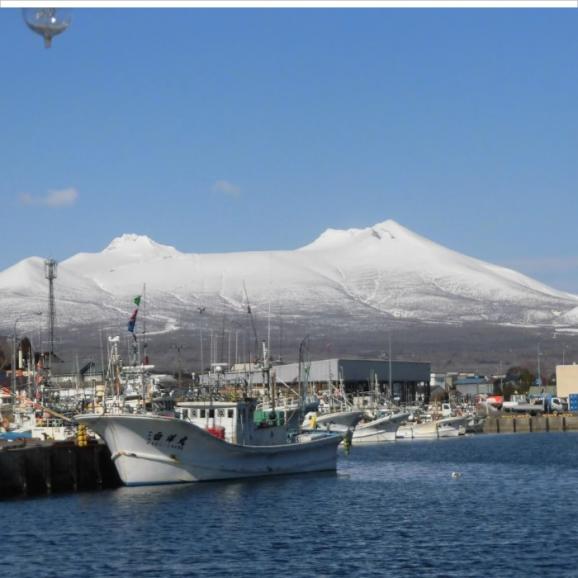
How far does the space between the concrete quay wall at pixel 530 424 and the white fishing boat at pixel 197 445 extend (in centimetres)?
6205

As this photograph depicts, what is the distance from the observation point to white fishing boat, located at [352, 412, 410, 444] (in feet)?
328

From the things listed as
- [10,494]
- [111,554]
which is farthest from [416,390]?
[111,554]

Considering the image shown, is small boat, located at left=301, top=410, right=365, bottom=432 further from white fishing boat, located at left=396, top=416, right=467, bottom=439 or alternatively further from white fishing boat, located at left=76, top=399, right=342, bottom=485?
white fishing boat, located at left=76, top=399, right=342, bottom=485

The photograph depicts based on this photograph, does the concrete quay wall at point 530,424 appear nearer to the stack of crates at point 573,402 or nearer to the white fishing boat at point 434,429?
the white fishing boat at point 434,429

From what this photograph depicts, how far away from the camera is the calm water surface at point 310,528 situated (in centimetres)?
3378

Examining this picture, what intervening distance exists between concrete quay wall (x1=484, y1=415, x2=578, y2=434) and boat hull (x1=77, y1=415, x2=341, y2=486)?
66497mm

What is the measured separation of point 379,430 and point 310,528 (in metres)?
61.3

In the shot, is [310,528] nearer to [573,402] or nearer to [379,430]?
[379,430]

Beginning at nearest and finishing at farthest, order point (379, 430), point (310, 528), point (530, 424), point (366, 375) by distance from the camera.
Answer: point (310, 528)
point (379, 430)
point (530, 424)
point (366, 375)

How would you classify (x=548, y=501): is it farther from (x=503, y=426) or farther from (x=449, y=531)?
(x=503, y=426)

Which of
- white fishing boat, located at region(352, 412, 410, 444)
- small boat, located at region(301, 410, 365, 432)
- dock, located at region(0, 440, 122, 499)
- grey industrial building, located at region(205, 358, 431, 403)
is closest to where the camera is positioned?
dock, located at region(0, 440, 122, 499)

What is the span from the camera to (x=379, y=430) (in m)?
102

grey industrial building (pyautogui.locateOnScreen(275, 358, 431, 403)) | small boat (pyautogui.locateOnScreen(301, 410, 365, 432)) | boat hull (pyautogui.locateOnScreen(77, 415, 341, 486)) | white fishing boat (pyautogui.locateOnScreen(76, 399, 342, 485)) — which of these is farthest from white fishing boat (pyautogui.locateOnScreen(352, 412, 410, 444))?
boat hull (pyautogui.locateOnScreen(77, 415, 341, 486))

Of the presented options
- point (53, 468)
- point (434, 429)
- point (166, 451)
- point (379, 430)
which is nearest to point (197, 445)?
point (166, 451)
